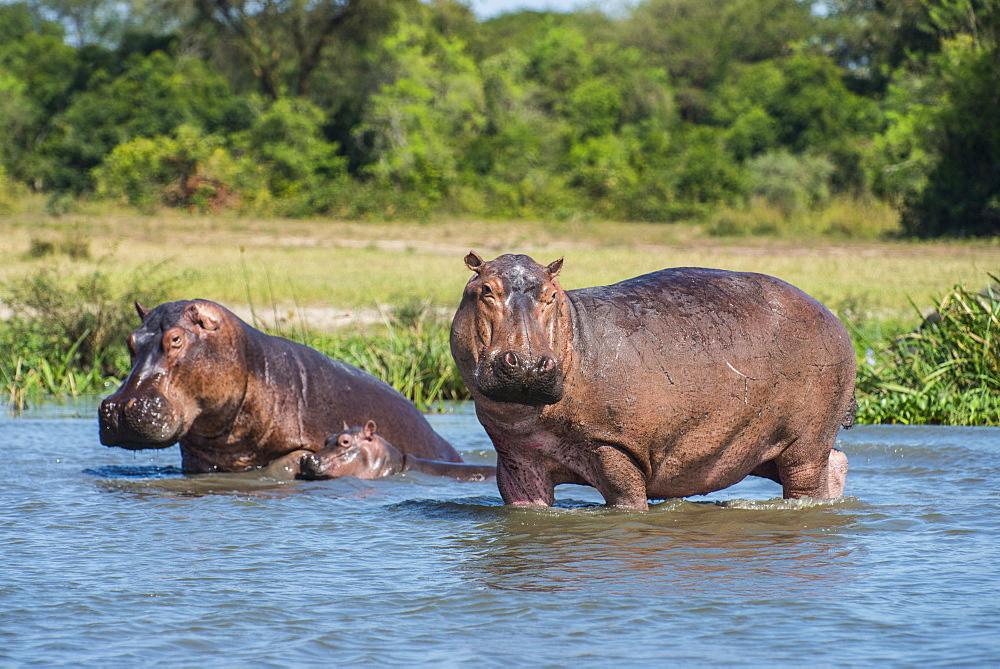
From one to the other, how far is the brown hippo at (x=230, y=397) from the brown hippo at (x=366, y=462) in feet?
0.61

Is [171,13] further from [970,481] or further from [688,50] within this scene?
[970,481]

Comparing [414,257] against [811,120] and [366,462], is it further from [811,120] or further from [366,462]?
[811,120]

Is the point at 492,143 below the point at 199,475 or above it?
above

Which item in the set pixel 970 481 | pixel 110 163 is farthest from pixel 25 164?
pixel 970 481

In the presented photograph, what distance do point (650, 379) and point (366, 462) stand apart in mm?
2169

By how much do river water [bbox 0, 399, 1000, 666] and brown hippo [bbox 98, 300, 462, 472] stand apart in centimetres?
23

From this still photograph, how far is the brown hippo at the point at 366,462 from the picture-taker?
6.22 meters

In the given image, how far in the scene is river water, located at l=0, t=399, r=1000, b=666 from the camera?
352cm

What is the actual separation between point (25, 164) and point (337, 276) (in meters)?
24.3

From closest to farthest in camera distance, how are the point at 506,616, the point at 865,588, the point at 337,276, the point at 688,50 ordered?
the point at 506,616, the point at 865,588, the point at 337,276, the point at 688,50

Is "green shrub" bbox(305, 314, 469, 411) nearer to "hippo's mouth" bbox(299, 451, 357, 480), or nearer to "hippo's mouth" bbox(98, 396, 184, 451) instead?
"hippo's mouth" bbox(299, 451, 357, 480)

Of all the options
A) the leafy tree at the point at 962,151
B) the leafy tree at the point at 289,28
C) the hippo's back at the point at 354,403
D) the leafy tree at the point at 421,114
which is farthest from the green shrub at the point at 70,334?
the leafy tree at the point at 289,28

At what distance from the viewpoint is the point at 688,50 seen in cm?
5084

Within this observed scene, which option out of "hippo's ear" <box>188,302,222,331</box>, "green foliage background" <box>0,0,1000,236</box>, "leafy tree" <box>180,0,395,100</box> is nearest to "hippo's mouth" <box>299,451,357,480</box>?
"hippo's ear" <box>188,302,222,331</box>
